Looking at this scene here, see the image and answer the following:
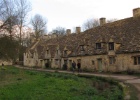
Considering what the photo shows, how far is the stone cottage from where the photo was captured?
3516 cm

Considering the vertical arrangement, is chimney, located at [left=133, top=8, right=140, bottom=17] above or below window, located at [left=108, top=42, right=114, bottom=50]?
above

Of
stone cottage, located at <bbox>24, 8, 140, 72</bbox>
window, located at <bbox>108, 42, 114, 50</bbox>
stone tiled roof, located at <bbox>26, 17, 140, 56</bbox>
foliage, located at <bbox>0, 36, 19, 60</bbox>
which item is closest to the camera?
foliage, located at <bbox>0, 36, 19, 60</bbox>

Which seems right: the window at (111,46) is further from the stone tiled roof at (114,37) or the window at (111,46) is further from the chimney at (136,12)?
the chimney at (136,12)

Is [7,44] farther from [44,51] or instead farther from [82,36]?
[44,51]

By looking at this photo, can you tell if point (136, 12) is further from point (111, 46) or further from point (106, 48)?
point (106, 48)

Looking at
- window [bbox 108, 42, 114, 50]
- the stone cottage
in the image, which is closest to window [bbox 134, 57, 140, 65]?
the stone cottage

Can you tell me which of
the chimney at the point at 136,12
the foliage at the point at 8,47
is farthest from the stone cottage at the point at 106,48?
the foliage at the point at 8,47

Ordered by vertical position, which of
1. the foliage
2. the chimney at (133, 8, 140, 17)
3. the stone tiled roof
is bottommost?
the foliage

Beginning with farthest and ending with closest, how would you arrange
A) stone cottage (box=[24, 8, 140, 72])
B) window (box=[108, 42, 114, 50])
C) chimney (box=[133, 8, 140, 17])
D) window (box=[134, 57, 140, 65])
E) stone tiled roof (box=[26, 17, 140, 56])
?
1. chimney (box=[133, 8, 140, 17])
2. window (box=[108, 42, 114, 50])
3. stone tiled roof (box=[26, 17, 140, 56])
4. stone cottage (box=[24, 8, 140, 72])
5. window (box=[134, 57, 140, 65])

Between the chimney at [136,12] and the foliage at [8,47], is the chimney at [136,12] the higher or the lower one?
the higher one

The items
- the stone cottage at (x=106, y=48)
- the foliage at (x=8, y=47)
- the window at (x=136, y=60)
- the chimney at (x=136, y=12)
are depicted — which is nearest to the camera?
the foliage at (x=8, y=47)

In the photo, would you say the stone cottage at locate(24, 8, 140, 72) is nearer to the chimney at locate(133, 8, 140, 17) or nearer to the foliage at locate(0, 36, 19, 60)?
the chimney at locate(133, 8, 140, 17)

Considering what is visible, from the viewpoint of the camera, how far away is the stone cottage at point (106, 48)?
3516cm

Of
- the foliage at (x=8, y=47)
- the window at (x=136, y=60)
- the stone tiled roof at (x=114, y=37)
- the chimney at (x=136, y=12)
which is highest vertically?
the chimney at (x=136, y=12)
